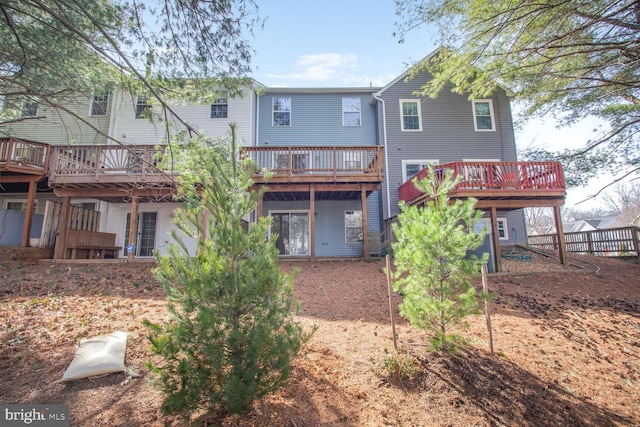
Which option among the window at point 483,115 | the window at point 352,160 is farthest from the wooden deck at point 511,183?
the window at point 483,115

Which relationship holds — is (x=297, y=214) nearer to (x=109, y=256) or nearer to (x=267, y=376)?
(x=109, y=256)

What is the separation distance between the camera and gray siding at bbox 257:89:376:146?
13.2m

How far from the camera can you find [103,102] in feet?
42.0

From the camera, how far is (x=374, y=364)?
3.49m

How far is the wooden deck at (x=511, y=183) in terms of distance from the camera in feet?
28.9

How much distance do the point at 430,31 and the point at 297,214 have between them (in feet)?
26.3

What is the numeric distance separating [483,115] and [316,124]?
7746 mm

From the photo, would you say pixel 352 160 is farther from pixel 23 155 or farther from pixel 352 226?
pixel 23 155

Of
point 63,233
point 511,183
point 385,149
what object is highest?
point 385,149

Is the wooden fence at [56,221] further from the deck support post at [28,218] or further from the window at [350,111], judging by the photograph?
the window at [350,111]

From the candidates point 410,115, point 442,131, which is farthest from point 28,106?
point 442,131

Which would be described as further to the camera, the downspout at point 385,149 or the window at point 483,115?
the window at point 483,115

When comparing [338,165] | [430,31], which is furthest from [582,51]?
[338,165]

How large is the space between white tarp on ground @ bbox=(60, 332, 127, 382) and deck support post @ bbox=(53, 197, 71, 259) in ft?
23.7
